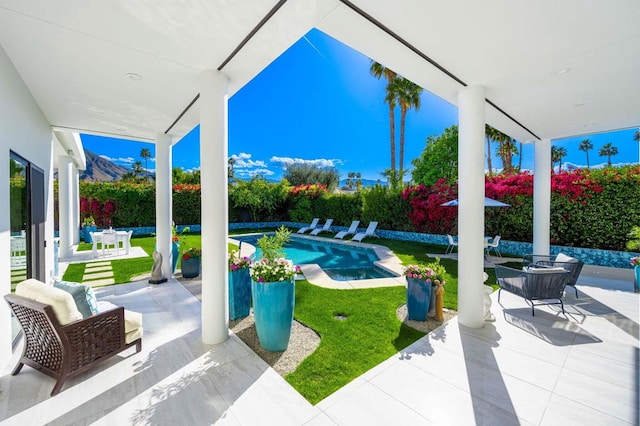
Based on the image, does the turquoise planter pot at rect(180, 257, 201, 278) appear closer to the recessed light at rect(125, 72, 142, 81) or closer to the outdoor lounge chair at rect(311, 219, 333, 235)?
the recessed light at rect(125, 72, 142, 81)

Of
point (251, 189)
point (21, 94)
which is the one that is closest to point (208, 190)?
point (21, 94)

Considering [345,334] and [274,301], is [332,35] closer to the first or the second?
[274,301]

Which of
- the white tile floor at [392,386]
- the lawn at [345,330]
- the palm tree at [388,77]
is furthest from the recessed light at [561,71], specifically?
the palm tree at [388,77]

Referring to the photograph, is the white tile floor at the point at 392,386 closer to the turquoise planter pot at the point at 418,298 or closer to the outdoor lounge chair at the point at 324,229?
the turquoise planter pot at the point at 418,298

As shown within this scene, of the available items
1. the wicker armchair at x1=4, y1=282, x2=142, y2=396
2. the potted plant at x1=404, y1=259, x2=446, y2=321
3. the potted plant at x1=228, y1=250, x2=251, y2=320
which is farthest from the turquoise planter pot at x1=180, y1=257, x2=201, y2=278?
the potted plant at x1=404, y1=259, x2=446, y2=321

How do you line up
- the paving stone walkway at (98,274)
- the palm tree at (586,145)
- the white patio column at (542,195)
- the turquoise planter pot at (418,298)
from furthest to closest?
1. the palm tree at (586,145)
2. the white patio column at (542,195)
3. the paving stone walkway at (98,274)
4. the turquoise planter pot at (418,298)

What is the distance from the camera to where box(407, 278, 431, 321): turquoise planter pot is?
4.10 metres

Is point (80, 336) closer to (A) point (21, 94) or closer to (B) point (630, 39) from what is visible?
(A) point (21, 94)

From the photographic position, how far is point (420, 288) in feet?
13.5

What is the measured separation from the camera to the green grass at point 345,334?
2818 millimetres

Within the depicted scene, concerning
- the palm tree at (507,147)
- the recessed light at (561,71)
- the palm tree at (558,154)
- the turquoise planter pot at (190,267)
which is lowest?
the turquoise planter pot at (190,267)

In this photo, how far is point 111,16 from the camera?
8.23 feet

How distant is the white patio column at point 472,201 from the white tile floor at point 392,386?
0.44 meters

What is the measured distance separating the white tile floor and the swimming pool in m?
2.99
